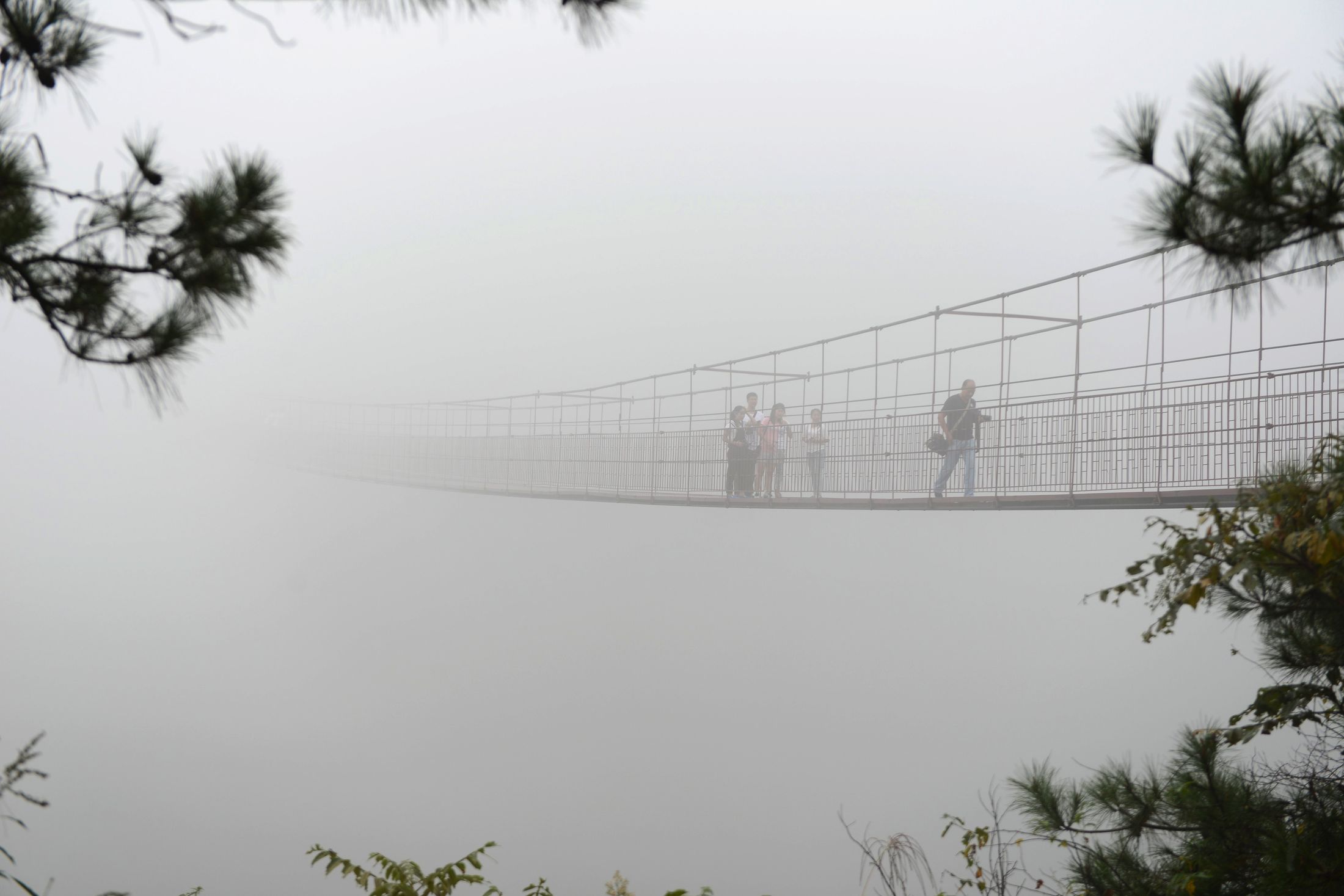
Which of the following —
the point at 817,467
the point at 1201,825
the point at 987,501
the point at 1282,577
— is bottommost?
the point at 1201,825

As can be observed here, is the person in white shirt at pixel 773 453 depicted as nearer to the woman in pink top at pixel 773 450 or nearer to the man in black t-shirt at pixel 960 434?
the woman in pink top at pixel 773 450

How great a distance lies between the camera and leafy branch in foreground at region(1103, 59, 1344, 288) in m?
1.76

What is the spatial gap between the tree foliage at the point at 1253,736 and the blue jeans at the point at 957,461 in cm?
411

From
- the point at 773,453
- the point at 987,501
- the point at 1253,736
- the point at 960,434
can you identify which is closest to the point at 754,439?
the point at 773,453

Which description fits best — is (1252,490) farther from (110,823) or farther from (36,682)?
(36,682)

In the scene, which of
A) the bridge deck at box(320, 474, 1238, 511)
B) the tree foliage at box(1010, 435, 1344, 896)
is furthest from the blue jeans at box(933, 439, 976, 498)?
the tree foliage at box(1010, 435, 1344, 896)

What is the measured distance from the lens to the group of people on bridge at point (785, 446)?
7.68 m

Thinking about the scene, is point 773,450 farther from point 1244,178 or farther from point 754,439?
point 1244,178

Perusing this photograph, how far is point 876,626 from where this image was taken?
14039mm

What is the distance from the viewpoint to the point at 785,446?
9727 mm

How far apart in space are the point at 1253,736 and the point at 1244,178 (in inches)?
53.8

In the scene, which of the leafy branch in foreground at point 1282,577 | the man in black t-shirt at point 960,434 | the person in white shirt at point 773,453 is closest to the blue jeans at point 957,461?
the man in black t-shirt at point 960,434

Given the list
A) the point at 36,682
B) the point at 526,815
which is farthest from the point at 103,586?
the point at 526,815

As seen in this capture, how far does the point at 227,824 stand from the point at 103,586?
8.55 meters
